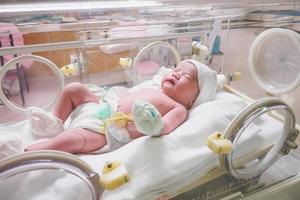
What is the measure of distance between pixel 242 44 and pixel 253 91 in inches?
47.1

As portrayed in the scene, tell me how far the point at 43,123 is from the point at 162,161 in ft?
1.85

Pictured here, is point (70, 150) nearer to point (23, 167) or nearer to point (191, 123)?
point (23, 167)

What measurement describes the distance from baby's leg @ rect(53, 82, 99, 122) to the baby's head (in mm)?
405

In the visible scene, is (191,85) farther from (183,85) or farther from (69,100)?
(69,100)

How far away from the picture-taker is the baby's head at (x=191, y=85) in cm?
124

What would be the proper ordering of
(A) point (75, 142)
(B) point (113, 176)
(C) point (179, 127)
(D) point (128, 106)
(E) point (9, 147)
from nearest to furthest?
(B) point (113, 176)
(E) point (9, 147)
(A) point (75, 142)
(C) point (179, 127)
(D) point (128, 106)

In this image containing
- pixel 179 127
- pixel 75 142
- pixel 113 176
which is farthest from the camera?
pixel 179 127

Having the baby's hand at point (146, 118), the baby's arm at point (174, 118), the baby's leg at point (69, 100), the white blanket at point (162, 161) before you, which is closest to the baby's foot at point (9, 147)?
the white blanket at point (162, 161)

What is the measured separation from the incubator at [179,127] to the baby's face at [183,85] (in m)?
0.08

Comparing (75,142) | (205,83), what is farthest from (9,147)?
(205,83)

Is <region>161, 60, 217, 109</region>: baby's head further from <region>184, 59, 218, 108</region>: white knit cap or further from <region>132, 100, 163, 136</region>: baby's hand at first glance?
<region>132, 100, 163, 136</region>: baby's hand

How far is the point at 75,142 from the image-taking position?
3.19 ft

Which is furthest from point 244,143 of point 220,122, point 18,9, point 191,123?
point 18,9

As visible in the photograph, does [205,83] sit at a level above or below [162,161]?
above
